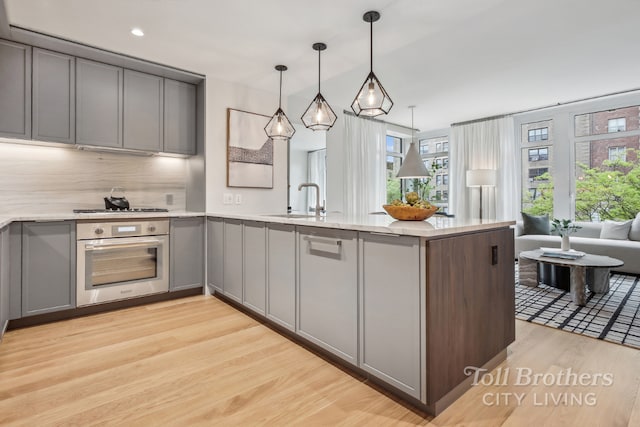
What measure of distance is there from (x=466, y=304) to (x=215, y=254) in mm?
2490

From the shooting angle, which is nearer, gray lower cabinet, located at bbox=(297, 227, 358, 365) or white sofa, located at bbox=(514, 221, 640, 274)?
gray lower cabinet, located at bbox=(297, 227, 358, 365)

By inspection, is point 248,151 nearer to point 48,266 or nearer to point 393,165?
point 48,266

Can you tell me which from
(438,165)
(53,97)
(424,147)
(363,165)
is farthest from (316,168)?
(53,97)

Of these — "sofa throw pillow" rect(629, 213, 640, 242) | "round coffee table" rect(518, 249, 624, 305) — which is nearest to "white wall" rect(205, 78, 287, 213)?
"round coffee table" rect(518, 249, 624, 305)

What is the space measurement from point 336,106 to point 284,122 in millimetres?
2594

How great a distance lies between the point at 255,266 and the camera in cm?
271

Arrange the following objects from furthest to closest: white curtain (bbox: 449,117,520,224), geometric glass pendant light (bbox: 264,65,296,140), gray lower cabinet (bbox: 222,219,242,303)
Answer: white curtain (bbox: 449,117,520,224) < geometric glass pendant light (bbox: 264,65,296,140) < gray lower cabinet (bbox: 222,219,242,303)

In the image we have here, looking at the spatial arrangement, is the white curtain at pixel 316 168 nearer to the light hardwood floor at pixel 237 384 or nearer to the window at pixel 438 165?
the window at pixel 438 165

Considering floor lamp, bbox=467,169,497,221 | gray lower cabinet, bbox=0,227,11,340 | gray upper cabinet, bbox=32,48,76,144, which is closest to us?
gray lower cabinet, bbox=0,227,11,340

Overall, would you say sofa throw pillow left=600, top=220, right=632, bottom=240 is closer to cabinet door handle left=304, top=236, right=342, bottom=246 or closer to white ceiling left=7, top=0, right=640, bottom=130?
white ceiling left=7, top=0, right=640, bottom=130

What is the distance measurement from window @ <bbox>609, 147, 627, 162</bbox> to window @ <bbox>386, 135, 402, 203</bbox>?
11.6 ft

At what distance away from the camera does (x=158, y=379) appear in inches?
73.2

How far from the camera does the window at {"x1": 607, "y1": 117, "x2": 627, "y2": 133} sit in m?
5.14

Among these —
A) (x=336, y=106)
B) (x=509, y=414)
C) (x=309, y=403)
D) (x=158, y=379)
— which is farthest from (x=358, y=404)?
(x=336, y=106)
